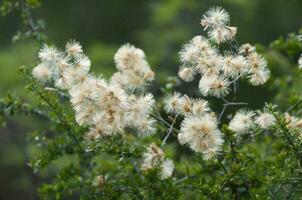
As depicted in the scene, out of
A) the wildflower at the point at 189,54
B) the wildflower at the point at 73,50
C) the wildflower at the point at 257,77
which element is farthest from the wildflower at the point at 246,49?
the wildflower at the point at 73,50

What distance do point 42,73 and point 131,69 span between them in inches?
18.6

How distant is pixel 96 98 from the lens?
11.4 ft

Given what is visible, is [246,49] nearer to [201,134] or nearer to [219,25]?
[219,25]

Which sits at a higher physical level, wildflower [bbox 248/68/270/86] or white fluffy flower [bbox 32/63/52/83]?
white fluffy flower [bbox 32/63/52/83]

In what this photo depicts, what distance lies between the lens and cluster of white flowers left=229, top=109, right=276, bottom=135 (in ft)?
12.6

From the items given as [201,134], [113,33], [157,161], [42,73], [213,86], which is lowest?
[201,134]

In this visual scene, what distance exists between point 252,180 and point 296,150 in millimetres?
823

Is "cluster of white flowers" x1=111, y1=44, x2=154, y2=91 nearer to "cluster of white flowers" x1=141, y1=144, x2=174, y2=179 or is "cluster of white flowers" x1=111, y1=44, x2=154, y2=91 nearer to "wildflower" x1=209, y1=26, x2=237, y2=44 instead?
"cluster of white flowers" x1=141, y1=144, x2=174, y2=179

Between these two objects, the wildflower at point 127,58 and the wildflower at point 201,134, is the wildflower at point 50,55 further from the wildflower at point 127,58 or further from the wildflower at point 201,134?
the wildflower at point 201,134

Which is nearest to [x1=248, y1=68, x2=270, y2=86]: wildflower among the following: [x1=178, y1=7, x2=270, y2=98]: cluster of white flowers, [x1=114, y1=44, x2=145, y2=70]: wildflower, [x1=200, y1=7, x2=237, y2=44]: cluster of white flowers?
[x1=178, y1=7, x2=270, y2=98]: cluster of white flowers

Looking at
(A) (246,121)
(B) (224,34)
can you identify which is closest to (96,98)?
(B) (224,34)

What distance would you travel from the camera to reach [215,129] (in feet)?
11.4

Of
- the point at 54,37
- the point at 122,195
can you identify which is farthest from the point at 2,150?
the point at 122,195

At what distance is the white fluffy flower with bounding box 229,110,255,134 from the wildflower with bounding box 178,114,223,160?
1.28ft
